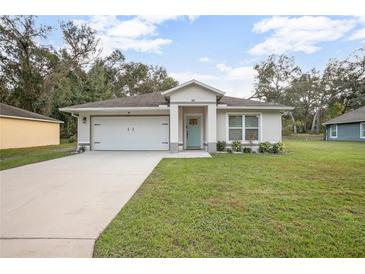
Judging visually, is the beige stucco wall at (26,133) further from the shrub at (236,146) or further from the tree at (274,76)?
the tree at (274,76)

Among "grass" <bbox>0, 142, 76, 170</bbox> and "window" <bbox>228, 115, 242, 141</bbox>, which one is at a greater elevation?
"window" <bbox>228, 115, 242, 141</bbox>

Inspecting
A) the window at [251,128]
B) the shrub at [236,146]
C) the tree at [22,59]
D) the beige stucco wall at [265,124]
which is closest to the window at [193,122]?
the beige stucco wall at [265,124]

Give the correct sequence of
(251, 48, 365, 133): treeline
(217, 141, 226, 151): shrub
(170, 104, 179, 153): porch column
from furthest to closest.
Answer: (251, 48, 365, 133): treeline → (217, 141, 226, 151): shrub → (170, 104, 179, 153): porch column

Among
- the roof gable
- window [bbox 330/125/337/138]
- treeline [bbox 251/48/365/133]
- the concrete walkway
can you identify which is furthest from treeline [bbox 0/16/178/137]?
window [bbox 330/125/337/138]

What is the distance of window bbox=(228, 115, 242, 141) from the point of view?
523 inches

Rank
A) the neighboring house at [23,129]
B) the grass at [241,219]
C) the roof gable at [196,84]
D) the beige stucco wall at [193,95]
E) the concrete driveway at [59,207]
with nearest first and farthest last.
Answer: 1. the grass at [241,219]
2. the concrete driveway at [59,207]
3. the roof gable at [196,84]
4. the beige stucco wall at [193,95]
5. the neighboring house at [23,129]

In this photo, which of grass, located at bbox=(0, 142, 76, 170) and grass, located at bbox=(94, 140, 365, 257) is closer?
grass, located at bbox=(94, 140, 365, 257)

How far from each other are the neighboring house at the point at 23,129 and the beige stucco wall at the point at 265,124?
14.0 metres

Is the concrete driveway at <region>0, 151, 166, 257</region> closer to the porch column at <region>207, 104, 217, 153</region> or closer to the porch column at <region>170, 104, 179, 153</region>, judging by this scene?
the porch column at <region>170, 104, 179, 153</region>

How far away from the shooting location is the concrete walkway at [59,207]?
3029 mm

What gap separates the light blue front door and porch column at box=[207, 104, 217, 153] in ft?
5.93

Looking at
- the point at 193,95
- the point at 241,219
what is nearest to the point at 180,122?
the point at 193,95

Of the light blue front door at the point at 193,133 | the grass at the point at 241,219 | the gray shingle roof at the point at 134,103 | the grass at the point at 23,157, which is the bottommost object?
the grass at the point at 241,219
